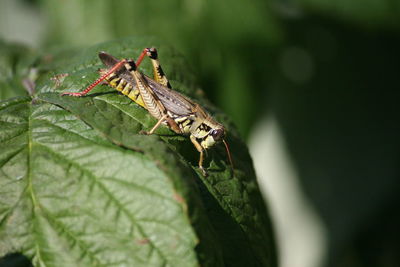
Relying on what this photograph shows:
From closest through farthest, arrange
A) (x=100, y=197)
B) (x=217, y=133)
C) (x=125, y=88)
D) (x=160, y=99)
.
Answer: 1. (x=100, y=197)
2. (x=125, y=88)
3. (x=217, y=133)
4. (x=160, y=99)

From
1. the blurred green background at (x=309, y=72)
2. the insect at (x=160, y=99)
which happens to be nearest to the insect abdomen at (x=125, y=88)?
the insect at (x=160, y=99)

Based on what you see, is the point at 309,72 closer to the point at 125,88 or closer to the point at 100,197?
the point at 125,88

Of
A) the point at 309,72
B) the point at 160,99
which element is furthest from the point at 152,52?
the point at 309,72

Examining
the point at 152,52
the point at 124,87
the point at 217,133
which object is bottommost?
the point at 217,133

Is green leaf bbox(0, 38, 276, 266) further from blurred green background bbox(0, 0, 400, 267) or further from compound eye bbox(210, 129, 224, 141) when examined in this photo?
blurred green background bbox(0, 0, 400, 267)

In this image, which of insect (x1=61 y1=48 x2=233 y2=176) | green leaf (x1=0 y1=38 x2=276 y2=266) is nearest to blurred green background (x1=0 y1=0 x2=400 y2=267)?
insect (x1=61 y1=48 x2=233 y2=176)

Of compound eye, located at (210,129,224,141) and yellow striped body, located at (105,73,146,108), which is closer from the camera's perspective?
yellow striped body, located at (105,73,146,108)

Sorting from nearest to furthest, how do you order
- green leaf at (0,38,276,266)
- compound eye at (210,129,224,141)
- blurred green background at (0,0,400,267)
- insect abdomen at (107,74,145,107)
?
green leaf at (0,38,276,266) → insect abdomen at (107,74,145,107) → compound eye at (210,129,224,141) → blurred green background at (0,0,400,267)

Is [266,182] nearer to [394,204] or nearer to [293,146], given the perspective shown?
[293,146]
